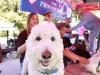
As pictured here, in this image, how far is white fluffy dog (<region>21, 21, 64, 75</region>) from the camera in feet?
3.04

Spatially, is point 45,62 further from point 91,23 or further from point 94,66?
point 91,23

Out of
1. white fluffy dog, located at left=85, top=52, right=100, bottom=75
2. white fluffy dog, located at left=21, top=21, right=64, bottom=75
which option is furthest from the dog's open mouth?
white fluffy dog, located at left=85, top=52, right=100, bottom=75

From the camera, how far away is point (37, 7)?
376cm

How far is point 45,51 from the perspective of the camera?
915mm

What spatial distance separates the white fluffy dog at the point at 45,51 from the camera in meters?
0.93

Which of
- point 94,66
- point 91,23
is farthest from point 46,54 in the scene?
point 91,23

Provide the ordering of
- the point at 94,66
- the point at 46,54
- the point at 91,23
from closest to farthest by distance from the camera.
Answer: the point at 46,54, the point at 94,66, the point at 91,23

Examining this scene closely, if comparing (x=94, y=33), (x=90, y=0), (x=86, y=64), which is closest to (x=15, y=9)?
(x=94, y=33)

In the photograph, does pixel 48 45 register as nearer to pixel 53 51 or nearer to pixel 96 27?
pixel 53 51

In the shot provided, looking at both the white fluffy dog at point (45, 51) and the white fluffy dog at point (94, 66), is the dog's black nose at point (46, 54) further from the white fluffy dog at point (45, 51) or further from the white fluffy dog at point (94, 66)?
the white fluffy dog at point (94, 66)

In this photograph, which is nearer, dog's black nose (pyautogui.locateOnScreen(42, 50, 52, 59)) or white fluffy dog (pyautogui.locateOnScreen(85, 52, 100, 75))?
dog's black nose (pyautogui.locateOnScreen(42, 50, 52, 59))

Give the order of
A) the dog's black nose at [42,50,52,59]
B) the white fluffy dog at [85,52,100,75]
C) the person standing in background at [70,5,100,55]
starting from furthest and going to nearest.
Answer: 1. the person standing in background at [70,5,100,55]
2. the white fluffy dog at [85,52,100,75]
3. the dog's black nose at [42,50,52,59]

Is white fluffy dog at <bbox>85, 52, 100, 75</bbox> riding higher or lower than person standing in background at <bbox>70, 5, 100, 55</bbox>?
lower

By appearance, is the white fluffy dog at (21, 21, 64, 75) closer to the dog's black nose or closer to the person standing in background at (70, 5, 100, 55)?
the dog's black nose
